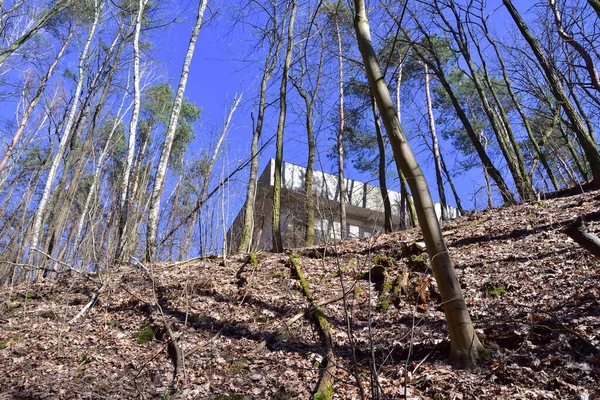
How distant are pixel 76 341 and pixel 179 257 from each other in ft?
10.4

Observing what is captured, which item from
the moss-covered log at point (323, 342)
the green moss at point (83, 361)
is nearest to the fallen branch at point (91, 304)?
the green moss at point (83, 361)

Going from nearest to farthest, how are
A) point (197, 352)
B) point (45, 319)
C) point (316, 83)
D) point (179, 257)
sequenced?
point (197, 352), point (45, 319), point (179, 257), point (316, 83)

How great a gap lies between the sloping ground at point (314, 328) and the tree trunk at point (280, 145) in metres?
1.20

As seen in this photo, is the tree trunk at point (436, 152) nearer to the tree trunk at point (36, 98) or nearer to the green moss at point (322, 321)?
the green moss at point (322, 321)

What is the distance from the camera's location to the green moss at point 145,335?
4.68m

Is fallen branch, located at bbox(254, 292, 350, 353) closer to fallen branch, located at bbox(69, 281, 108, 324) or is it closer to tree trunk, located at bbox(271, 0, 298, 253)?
fallen branch, located at bbox(69, 281, 108, 324)

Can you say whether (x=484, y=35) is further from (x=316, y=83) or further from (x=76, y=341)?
(x=76, y=341)

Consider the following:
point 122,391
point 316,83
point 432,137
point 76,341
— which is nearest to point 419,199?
point 122,391

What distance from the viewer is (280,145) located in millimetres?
9141

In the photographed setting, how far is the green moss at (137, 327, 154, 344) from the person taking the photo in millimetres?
4680

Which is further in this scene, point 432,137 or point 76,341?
point 432,137

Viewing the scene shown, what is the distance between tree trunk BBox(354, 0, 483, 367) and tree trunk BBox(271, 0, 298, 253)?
4832 millimetres

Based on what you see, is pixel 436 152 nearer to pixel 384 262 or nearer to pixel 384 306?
pixel 384 262

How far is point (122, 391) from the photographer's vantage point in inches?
141
